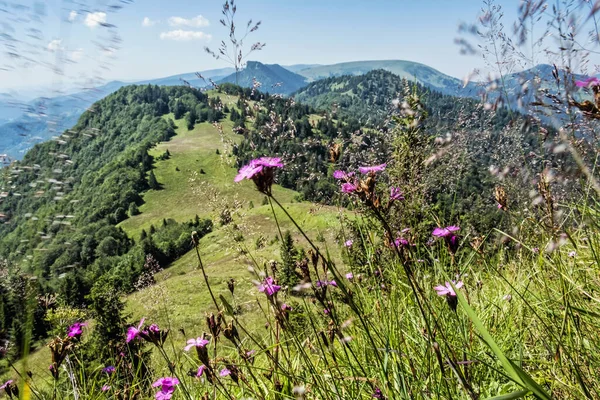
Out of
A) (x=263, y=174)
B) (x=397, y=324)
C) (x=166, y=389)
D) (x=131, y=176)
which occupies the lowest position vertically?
(x=131, y=176)

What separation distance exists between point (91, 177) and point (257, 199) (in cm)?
5483

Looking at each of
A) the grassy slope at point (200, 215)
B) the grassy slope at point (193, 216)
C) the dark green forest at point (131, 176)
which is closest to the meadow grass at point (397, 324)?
the grassy slope at point (200, 215)

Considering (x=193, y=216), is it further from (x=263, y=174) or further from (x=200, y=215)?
(x=263, y=174)

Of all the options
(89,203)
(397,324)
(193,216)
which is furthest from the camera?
(89,203)

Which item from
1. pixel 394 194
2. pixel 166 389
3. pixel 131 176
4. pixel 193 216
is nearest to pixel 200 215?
pixel 193 216

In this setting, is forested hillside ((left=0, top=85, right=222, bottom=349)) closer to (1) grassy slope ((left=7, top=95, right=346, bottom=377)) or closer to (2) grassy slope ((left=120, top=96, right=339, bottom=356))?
(2) grassy slope ((left=120, top=96, right=339, bottom=356))

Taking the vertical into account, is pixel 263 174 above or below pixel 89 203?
Result: above

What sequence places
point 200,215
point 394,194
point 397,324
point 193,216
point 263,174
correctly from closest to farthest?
point 263,174
point 397,324
point 394,194
point 193,216
point 200,215

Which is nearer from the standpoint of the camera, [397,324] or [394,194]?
[397,324]

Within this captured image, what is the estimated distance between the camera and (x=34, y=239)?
1.25 m

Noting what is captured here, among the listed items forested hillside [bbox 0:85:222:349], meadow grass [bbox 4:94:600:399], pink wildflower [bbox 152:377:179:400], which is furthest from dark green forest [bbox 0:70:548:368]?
pink wildflower [bbox 152:377:179:400]

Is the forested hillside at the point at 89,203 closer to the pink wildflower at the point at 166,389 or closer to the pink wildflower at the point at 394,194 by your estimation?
the pink wildflower at the point at 166,389

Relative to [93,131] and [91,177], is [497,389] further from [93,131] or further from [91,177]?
[91,177]

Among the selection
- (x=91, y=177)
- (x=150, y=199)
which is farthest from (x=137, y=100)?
(x=150, y=199)
